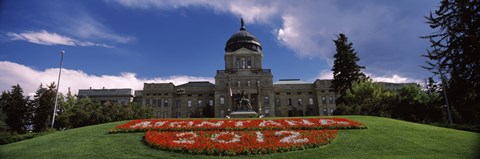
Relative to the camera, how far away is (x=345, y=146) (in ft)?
45.4

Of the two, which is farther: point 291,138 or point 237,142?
point 291,138


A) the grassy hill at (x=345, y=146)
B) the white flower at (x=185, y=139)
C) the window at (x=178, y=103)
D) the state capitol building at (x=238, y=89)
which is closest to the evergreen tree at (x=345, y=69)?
the state capitol building at (x=238, y=89)

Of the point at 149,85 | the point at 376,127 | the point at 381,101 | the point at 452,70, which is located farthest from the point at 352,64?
the point at 149,85

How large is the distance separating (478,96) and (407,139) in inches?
143

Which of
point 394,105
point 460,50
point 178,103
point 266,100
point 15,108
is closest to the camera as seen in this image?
point 460,50

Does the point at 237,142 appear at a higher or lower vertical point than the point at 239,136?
lower

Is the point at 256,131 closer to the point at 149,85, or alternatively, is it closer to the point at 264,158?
the point at 264,158

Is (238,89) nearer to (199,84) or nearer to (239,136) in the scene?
(199,84)

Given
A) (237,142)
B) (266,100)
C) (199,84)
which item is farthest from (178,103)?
(237,142)

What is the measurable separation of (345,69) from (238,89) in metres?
24.8

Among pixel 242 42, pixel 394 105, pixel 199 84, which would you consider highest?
pixel 242 42

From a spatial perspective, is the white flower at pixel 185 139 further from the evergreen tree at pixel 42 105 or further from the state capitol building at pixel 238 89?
the state capitol building at pixel 238 89

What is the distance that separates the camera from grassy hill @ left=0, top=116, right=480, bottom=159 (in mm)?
12273

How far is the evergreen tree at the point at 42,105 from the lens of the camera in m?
40.8
